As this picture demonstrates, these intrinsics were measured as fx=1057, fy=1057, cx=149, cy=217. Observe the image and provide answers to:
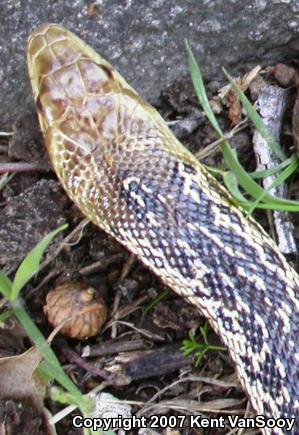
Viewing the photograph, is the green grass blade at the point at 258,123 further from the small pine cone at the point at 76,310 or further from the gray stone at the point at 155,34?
the small pine cone at the point at 76,310

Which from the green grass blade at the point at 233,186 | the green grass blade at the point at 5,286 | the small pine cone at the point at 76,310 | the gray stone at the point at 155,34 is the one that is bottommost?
the small pine cone at the point at 76,310

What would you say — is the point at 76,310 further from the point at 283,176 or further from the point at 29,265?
the point at 283,176

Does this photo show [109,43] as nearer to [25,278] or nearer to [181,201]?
[181,201]

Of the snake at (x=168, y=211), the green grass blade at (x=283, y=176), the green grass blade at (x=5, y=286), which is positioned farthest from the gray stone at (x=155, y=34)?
the green grass blade at (x=5, y=286)

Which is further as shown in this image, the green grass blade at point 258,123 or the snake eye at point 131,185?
the green grass blade at point 258,123

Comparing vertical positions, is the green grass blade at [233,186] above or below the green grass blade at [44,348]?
above

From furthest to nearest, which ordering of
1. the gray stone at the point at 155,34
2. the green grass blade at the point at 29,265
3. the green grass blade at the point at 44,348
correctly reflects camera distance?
the gray stone at the point at 155,34 < the green grass blade at the point at 44,348 < the green grass blade at the point at 29,265

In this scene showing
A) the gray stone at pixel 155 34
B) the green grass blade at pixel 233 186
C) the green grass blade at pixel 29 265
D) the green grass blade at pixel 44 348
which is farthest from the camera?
the gray stone at pixel 155 34

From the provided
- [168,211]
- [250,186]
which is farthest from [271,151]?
[168,211]
